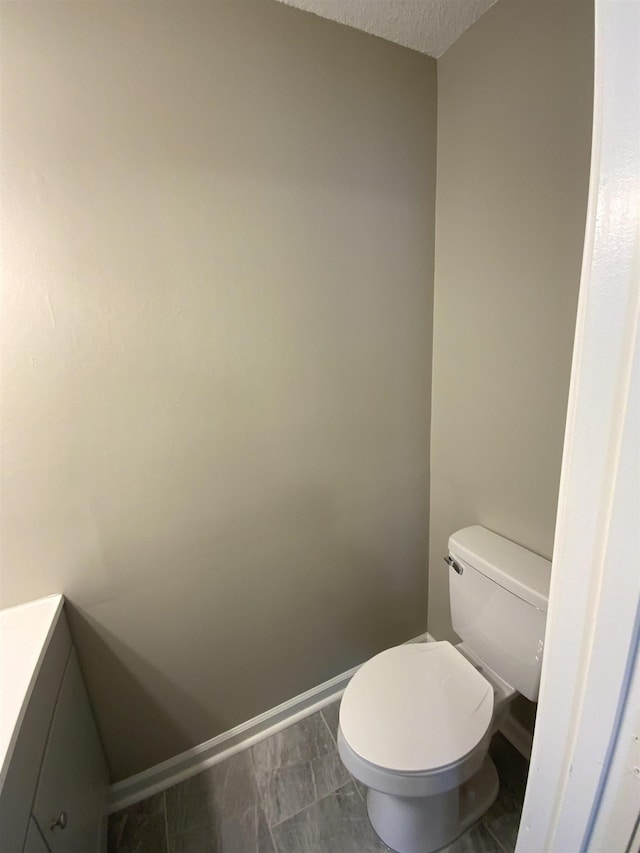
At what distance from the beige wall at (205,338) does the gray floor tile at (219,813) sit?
0.44 feet

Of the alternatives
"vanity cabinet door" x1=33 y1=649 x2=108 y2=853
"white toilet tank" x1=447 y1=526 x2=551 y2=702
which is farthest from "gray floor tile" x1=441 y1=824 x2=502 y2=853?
"vanity cabinet door" x1=33 y1=649 x2=108 y2=853

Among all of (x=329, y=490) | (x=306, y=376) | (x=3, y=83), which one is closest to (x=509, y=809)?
(x=329, y=490)

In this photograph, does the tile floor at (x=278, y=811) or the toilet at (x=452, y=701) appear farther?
the tile floor at (x=278, y=811)

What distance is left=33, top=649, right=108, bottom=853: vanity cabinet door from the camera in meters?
0.78

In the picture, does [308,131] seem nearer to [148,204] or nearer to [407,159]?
[407,159]

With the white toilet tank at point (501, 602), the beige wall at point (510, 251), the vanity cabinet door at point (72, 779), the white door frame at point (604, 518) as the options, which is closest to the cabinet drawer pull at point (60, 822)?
the vanity cabinet door at point (72, 779)

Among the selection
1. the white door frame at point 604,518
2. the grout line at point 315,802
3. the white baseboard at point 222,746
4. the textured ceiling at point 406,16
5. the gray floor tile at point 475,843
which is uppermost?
the textured ceiling at point 406,16

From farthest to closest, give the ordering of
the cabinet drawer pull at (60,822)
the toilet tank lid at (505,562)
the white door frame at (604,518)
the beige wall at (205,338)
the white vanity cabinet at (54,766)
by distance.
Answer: the toilet tank lid at (505,562) → the beige wall at (205,338) → the cabinet drawer pull at (60,822) → the white vanity cabinet at (54,766) → the white door frame at (604,518)

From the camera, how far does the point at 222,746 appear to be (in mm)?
1381

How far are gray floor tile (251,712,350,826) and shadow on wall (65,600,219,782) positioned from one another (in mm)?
276

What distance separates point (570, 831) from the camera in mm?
478

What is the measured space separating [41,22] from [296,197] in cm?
66

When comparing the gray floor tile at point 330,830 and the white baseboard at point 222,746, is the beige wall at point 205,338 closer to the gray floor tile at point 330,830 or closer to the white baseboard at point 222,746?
the white baseboard at point 222,746

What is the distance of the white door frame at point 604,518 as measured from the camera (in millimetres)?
331
